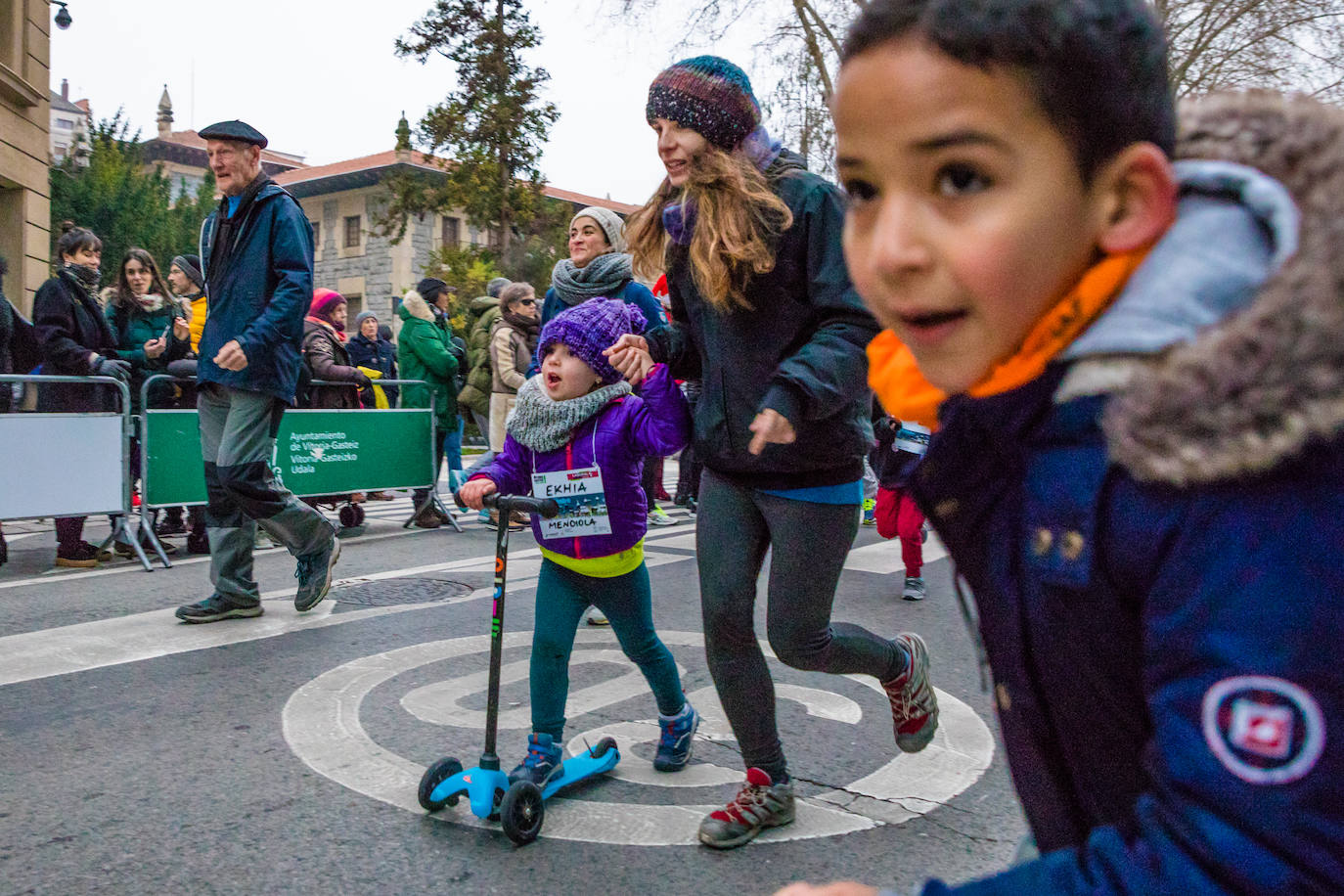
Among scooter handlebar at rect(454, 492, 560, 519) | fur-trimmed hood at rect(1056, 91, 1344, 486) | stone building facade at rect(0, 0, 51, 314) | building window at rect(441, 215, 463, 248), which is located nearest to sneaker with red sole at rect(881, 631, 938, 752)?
scooter handlebar at rect(454, 492, 560, 519)

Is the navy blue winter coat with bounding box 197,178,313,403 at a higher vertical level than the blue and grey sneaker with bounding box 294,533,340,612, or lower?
higher

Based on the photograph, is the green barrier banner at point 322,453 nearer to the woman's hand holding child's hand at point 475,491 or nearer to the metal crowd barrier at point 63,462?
the metal crowd barrier at point 63,462

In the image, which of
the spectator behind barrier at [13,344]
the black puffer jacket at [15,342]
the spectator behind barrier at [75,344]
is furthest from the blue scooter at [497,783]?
the black puffer jacket at [15,342]

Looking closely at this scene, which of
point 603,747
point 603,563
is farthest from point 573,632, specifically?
point 603,747

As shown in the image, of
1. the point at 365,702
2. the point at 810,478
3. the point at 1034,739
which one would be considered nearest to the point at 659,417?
the point at 810,478

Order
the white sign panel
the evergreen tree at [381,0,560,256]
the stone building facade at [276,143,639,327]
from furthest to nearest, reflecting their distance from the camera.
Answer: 1. the stone building facade at [276,143,639,327]
2. the evergreen tree at [381,0,560,256]
3. the white sign panel

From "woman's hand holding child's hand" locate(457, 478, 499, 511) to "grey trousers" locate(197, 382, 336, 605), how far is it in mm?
2441

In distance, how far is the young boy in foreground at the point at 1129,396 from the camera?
2.35 ft

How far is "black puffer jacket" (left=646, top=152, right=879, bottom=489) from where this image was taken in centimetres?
263

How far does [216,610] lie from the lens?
5.36 m

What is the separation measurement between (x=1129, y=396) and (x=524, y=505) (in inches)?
88.6

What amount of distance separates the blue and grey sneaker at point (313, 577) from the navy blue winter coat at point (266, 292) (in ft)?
2.64

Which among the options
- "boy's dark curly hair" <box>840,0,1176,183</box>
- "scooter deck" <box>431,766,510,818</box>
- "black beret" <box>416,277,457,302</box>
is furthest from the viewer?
"black beret" <box>416,277,457,302</box>

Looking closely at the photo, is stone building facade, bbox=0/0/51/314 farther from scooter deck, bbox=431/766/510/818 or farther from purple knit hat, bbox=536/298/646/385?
scooter deck, bbox=431/766/510/818
